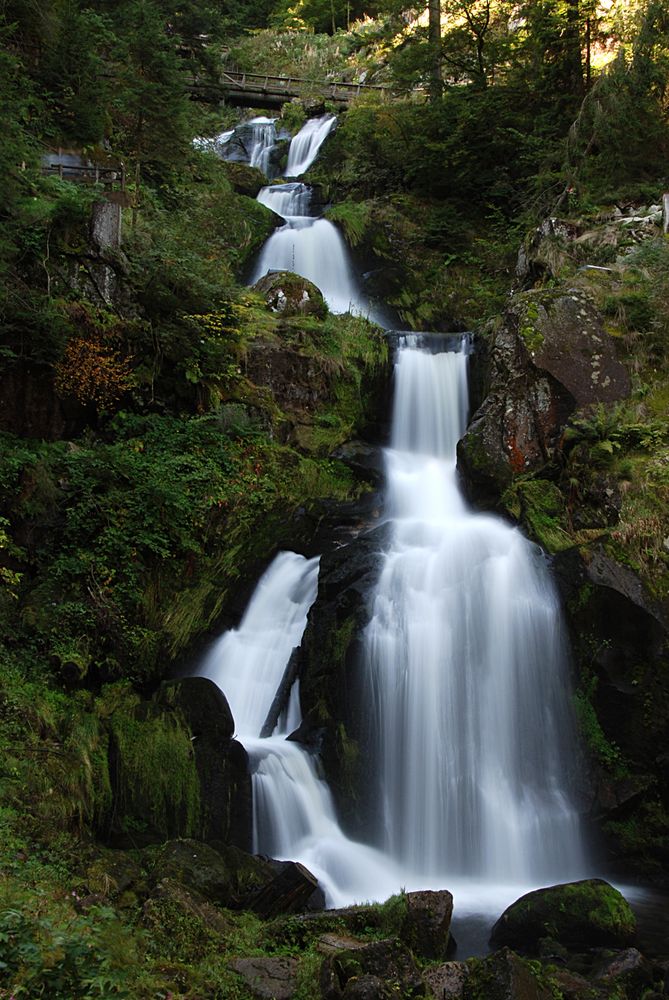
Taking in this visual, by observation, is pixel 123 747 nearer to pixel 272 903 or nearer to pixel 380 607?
pixel 272 903

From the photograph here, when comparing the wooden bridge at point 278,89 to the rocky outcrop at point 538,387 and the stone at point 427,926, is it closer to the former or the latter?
the rocky outcrop at point 538,387

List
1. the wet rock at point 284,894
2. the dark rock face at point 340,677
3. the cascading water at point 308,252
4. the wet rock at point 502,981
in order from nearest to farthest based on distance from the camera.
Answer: the wet rock at point 502,981, the wet rock at point 284,894, the dark rock face at point 340,677, the cascading water at point 308,252

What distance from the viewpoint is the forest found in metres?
5.56

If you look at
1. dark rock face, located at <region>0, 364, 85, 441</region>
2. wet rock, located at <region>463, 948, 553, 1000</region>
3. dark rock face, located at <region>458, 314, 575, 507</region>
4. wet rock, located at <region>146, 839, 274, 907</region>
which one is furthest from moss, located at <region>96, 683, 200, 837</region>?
dark rock face, located at <region>458, 314, 575, 507</region>

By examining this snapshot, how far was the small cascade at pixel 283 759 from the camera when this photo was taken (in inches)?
299

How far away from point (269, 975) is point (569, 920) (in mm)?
2964

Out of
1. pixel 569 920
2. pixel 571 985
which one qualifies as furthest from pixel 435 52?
pixel 571 985

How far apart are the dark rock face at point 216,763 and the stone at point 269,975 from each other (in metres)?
2.75

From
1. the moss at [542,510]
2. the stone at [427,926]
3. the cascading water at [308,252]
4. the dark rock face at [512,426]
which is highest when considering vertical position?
the cascading water at [308,252]

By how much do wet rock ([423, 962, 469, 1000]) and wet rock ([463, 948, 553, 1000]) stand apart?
0.06m

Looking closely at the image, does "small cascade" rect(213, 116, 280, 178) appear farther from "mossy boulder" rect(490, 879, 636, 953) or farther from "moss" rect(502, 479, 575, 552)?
"mossy boulder" rect(490, 879, 636, 953)

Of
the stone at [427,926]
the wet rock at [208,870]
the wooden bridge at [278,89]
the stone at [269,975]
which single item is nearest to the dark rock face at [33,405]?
the wet rock at [208,870]

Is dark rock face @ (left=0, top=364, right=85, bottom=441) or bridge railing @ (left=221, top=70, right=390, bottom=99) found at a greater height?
bridge railing @ (left=221, top=70, right=390, bottom=99)

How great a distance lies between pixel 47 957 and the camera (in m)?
3.56
